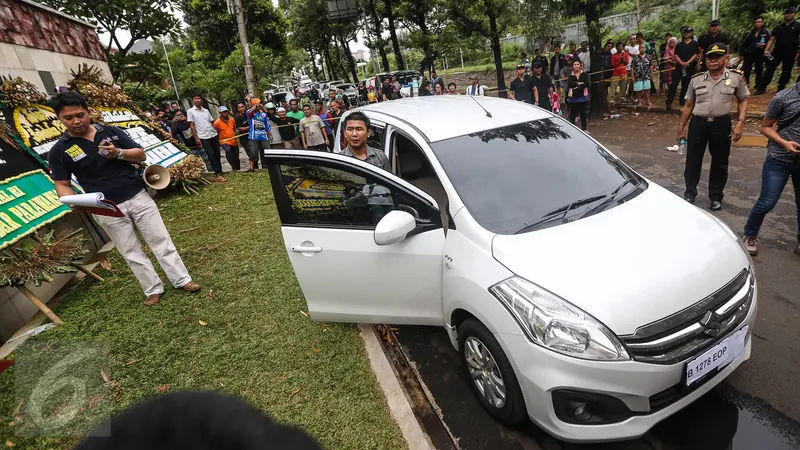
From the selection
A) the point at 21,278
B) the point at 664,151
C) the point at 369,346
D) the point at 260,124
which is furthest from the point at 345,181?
the point at 260,124

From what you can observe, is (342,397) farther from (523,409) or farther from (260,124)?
(260,124)

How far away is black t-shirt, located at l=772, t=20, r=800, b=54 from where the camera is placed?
827 cm

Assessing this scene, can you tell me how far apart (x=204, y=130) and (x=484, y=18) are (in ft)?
33.3

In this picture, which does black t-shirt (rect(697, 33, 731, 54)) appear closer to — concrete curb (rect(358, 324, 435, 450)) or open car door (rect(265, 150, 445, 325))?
open car door (rect(265, 150, 445, 325))

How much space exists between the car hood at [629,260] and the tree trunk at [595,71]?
31.5 feet

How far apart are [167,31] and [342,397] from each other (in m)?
16.7

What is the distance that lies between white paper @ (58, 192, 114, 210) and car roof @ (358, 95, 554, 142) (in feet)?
7.83

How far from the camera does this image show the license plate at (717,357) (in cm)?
190

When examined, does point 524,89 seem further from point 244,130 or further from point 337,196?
point 337,196

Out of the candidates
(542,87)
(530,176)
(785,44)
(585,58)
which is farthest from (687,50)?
(530,176)

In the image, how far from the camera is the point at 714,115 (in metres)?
4.36

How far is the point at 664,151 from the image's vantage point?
23.7 feet

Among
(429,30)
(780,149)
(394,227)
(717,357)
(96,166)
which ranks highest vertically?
(429,30)

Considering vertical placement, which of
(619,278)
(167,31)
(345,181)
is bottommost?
(619,278)
